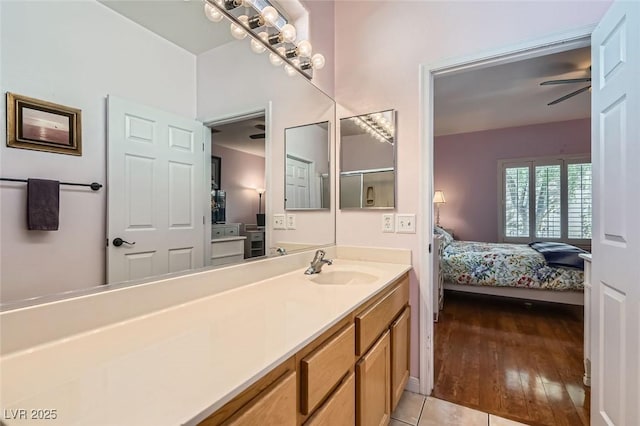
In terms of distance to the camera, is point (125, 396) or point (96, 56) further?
point (96, 56)

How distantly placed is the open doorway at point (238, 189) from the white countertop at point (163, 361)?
324 millimetres

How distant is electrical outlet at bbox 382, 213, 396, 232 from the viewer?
194cm

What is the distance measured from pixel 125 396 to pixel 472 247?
169 inches

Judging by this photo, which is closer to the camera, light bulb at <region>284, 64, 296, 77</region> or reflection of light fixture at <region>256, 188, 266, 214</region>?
reflection of light fixture at <region>256, 188, 266, 214</region>

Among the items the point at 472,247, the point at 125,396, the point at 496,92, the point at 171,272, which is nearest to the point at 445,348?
the point at 472,247

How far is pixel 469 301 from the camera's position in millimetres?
3809

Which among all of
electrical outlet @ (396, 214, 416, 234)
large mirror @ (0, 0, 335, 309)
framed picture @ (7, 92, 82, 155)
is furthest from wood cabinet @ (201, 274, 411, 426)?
framed picture @ (7, 92, 82, 155)

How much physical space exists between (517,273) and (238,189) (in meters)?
3.26

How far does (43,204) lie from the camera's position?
80cm

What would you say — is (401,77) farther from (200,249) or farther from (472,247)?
(472,247)

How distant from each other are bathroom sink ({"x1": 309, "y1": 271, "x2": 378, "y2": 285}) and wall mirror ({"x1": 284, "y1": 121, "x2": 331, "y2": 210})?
47 cm

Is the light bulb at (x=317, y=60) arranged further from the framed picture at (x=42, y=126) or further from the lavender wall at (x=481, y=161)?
the lavender wall at (x=481, y=161)

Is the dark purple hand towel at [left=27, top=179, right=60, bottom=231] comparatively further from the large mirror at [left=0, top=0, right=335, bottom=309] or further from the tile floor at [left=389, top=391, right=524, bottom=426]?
the tile floor at [left=389, top=391, right=524, bottom=426]

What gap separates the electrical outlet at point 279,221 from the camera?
1716 millimetres
